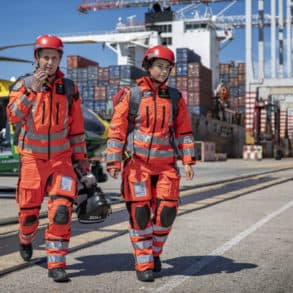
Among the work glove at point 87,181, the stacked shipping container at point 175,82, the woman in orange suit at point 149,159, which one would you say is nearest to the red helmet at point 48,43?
the woman in orange suit at point 149,159

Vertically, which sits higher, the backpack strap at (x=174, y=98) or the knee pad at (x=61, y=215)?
the backpack strap at (x=174, y=98)

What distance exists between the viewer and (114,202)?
1058 centimetres

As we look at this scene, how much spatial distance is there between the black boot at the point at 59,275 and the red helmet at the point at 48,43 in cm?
163

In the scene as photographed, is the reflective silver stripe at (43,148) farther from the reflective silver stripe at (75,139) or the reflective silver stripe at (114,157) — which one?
the reflective silver stripe at (114,157)

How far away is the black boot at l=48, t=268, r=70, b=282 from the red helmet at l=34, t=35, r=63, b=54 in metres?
1.63

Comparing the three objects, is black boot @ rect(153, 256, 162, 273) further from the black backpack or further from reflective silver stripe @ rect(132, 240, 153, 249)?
the black backpack

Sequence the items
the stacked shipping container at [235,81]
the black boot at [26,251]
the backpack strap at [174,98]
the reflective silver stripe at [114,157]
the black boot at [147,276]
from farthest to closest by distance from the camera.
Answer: the stacked shipping container at [235,81] < the black boot at [26,251] < the backpack strap at [174,98] < the reflective silver stripe at [114,157] < the black boot at [147,276]

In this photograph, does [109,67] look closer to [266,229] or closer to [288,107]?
[288,107]

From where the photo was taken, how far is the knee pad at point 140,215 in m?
4.46

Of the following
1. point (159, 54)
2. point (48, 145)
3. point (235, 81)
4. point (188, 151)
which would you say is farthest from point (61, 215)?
point (235, 81)

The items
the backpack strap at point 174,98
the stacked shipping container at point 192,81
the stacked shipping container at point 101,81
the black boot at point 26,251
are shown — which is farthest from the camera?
the stacked shipping container at point 192,81

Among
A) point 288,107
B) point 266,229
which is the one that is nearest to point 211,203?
point 266,229

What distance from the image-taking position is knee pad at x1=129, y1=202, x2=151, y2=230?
446 cm

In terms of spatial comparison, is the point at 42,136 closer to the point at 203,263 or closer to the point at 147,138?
the point at 147,138
